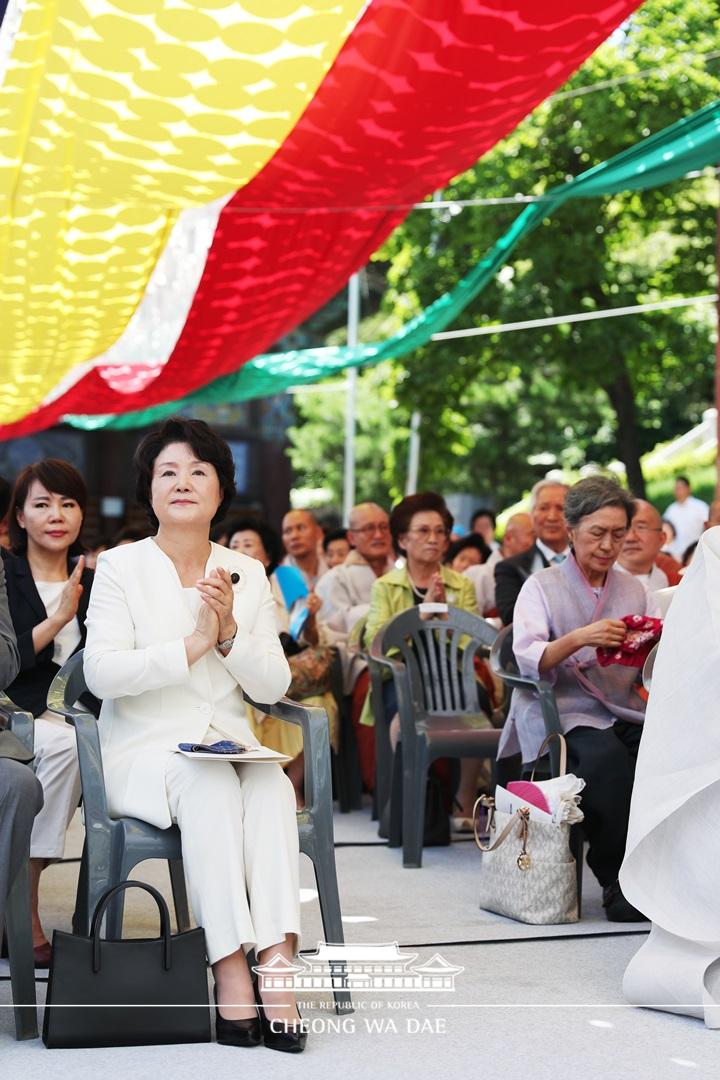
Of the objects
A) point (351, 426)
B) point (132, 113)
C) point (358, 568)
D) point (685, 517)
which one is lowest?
point (358, 568)

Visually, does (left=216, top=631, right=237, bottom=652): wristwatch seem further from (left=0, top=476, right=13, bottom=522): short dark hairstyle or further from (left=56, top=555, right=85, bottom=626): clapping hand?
(left=0, top=476, right=13, bottom=522): short dark hairstyle

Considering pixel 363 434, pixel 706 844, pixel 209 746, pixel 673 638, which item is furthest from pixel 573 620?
pixel 363 434

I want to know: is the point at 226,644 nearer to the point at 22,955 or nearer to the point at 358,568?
the point at 22,955

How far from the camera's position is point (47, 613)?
4.34 metres

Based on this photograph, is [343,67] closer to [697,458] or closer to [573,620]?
[573,620]

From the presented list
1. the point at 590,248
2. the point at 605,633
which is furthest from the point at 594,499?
the point at 590,248

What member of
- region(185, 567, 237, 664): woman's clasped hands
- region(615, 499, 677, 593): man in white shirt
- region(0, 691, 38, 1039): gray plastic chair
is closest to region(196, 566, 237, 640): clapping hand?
region(185, 567, 237, 664): woman's clasped hands

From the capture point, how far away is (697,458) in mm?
25391

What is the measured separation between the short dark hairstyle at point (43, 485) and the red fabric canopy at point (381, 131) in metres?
1.86

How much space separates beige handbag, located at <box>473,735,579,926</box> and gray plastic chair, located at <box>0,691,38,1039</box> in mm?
1512

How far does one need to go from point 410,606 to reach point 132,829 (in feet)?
9.77

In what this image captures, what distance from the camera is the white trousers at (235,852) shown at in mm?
3119

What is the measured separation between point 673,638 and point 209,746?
121cm

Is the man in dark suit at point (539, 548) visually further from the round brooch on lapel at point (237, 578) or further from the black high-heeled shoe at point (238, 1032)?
the black high-heeled shoe at point (238, 1032)
